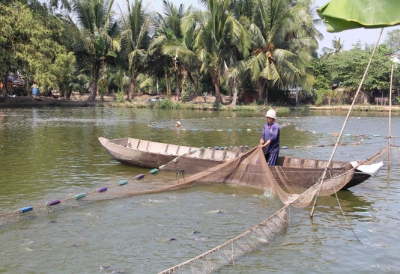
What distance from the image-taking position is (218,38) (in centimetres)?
3575

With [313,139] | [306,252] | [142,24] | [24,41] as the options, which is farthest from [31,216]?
[142,24]

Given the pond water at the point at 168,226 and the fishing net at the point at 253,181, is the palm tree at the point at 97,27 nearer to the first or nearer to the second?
the pond water at the point at 168,226

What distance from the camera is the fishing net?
7.74m

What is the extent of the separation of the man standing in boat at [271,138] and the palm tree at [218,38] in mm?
25218

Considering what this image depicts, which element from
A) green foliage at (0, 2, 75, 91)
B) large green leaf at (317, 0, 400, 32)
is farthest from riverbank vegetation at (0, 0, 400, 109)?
large green leaf at (317, 0, 400, 32)

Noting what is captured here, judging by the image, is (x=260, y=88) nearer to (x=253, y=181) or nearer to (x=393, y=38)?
(x=393, y=38)

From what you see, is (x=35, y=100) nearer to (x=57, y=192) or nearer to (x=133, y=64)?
(x=133, y=64)

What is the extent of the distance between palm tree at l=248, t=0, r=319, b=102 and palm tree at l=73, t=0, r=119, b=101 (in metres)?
13.1

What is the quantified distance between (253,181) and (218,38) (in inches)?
1070

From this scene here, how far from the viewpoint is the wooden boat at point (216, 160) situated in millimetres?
9312

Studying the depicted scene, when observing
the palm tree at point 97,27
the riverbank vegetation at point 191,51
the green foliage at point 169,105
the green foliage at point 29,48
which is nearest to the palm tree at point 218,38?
the riverbank vegetation at point 191,51

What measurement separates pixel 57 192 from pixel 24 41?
2551 cm

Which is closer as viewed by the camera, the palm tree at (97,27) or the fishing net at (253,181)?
the fishing net at (253,181)

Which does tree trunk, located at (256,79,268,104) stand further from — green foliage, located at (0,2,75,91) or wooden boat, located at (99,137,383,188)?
wooden boat, located at (99,137,383,188)
